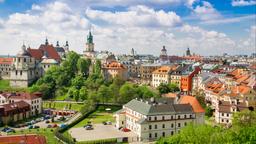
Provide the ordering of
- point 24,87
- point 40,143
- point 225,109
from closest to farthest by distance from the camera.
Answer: point 40,143 → point 225,109 → point 24,87

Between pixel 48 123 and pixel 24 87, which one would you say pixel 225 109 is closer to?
pixel 48 123

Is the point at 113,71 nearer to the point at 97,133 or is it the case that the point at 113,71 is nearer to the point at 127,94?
the point at 127,94

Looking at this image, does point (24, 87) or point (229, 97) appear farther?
point (24, 87)

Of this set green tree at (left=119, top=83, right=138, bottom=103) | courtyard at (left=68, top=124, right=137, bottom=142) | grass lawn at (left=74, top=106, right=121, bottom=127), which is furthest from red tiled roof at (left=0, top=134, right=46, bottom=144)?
green tree at (left=119, top=83, right=138, bottom=103)

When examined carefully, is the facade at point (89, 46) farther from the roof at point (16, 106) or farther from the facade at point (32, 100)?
the roof at point (16, 106)

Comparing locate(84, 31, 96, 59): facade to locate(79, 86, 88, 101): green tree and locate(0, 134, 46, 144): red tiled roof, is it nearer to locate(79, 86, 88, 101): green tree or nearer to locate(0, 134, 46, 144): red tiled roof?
locate(79, 86, 88, 101): green tree

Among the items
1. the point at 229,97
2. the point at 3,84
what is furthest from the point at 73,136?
the point at 3,84

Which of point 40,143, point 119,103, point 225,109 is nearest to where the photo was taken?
point 40,143

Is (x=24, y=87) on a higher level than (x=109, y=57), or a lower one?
lower
